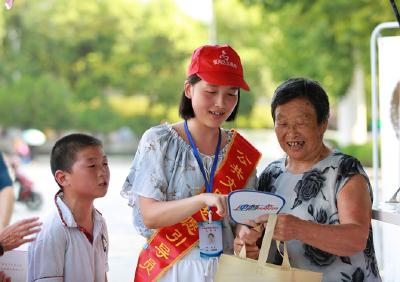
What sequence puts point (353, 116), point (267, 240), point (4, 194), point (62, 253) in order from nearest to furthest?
point (267, 240) < point (62, 253) < point (4, 194) < point (353, 116)

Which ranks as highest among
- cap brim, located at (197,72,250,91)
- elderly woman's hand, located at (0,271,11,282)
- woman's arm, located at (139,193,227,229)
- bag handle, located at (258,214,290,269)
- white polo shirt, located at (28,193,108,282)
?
cap brim, located at (197,72,250,91)

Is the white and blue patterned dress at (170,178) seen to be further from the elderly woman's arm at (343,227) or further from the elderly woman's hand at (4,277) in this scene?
the elderly woman's hand at (4,277)

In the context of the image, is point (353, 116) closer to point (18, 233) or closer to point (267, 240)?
point (18, 233)

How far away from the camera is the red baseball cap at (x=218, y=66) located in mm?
2422

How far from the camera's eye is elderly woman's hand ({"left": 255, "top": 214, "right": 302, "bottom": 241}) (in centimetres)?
218

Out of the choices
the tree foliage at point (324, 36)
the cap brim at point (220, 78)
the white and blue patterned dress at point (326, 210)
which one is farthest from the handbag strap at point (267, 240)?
the tree foliage at point (324, 36)

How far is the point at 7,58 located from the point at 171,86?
639cm

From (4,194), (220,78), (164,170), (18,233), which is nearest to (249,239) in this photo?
(164,170)

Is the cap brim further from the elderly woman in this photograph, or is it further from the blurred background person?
the blurred background person

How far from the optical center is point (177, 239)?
2500 millimetres

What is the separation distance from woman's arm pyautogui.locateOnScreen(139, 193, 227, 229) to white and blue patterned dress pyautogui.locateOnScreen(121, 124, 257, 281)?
0.12 ft

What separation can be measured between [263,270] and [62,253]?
2.93 feet

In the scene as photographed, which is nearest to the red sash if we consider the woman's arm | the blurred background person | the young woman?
the young woman

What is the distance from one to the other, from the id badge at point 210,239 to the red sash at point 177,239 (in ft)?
0.09
